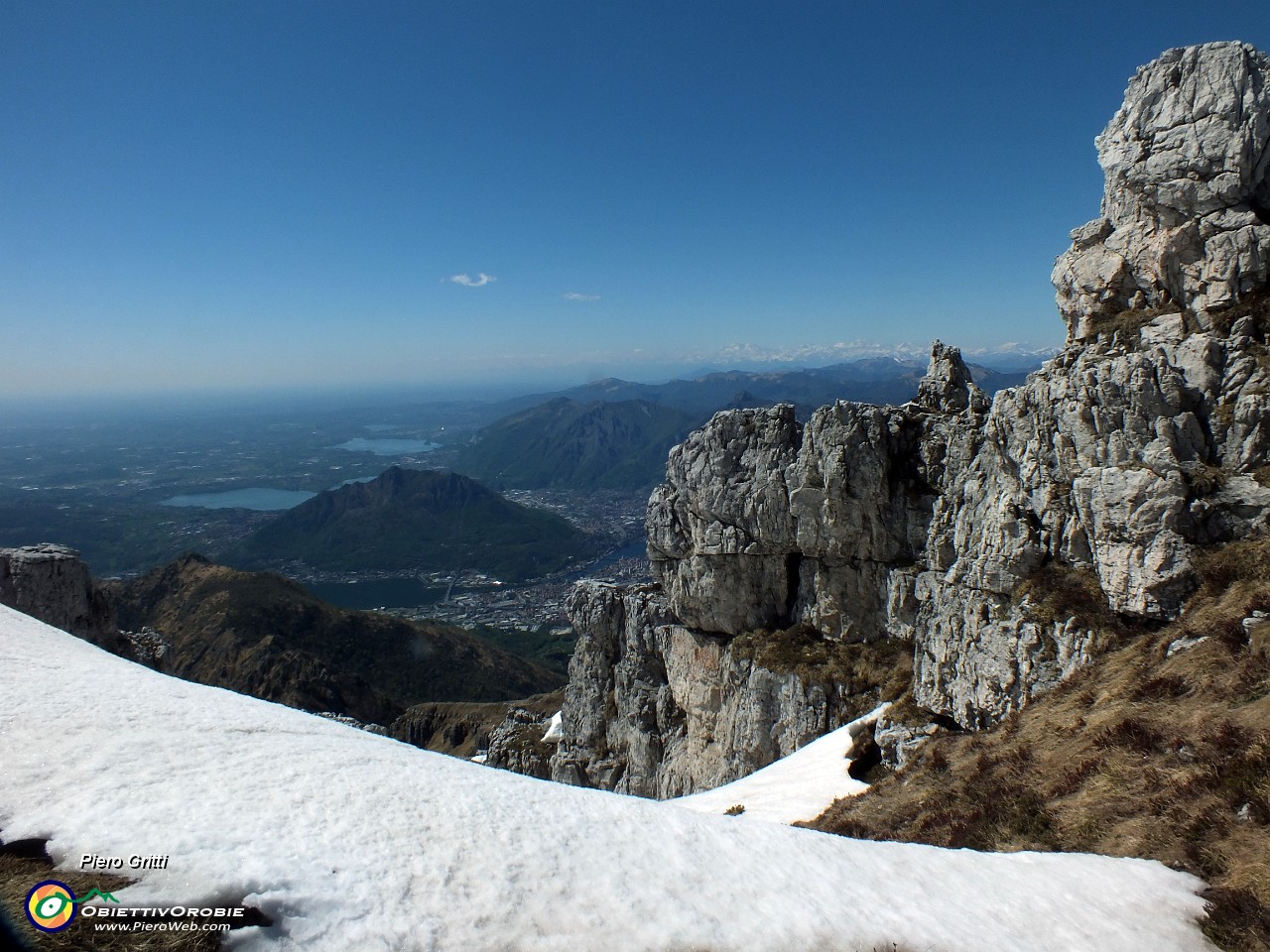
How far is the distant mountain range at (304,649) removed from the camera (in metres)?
95.3

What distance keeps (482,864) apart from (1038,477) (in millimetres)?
24921

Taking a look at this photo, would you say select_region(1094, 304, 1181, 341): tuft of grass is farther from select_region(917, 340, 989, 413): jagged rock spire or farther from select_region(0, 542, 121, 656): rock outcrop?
select_region(0, 542, 121, 656): rock outcrop

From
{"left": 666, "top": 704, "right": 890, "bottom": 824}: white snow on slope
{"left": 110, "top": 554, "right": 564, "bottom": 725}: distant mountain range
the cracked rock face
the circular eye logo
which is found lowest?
{"left": 110, "top": 554, "right": 564, "bottom": 725}: distant mountain range

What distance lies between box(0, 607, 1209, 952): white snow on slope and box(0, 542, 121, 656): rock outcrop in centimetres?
2826

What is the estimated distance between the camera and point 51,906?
21.2 ft

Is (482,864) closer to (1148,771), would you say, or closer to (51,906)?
(51,906)

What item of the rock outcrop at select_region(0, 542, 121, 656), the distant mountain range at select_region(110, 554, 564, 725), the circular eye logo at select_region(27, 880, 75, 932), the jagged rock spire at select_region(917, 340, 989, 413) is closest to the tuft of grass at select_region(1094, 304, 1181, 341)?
the jagged rock spire at select_region(917, 340, 989, 413)

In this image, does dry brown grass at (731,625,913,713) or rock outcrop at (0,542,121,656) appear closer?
rock outcrop at (0,542,121,656)

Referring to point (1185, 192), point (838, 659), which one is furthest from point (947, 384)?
point (838, 659)

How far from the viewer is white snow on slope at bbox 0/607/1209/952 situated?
7508 millimetres

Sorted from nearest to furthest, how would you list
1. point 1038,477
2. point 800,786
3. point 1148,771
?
point 1148,771 < point 1038,477 < point 800,786

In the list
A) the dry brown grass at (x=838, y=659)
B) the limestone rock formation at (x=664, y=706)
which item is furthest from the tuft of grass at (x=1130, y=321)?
the limestone rock formation at (x=664, y=706)

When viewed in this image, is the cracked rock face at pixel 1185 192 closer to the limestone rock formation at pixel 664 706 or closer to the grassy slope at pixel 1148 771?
the grassy slope at pixel 1148 771

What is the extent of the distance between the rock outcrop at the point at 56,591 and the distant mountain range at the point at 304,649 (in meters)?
57.8
